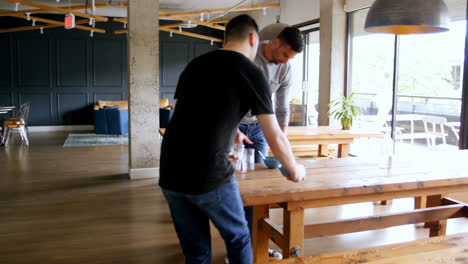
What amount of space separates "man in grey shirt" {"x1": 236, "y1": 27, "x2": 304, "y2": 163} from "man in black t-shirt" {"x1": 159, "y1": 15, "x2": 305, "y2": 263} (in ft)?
2.80

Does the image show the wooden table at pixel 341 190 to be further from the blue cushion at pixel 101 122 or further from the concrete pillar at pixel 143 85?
the blue cushion at pixel 101 122

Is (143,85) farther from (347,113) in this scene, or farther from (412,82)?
(412,82)

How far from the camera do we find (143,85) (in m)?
5.63

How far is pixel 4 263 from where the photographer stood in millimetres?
3000

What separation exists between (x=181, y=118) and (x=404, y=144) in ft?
17.0

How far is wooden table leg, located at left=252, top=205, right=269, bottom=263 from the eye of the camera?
2727mm

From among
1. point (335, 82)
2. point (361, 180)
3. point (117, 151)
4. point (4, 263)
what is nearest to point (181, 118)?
point (361, 180)

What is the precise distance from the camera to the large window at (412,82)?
495cm

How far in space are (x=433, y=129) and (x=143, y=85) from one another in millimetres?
4000

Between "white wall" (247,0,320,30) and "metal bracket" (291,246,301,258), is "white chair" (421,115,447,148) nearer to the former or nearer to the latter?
"white wall" (247,0,320,30)

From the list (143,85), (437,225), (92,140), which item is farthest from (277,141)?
(92,140)

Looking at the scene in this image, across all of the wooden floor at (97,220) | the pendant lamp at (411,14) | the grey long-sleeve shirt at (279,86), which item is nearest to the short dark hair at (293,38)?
the grey long-sleeve shirt at (279,86)

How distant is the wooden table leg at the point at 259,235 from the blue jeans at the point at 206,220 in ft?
3.05

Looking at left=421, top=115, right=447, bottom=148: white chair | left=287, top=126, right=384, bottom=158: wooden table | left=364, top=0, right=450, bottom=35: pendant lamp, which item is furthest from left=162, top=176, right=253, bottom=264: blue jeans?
left=421, top=115, right=447, bottom=148: white chair
